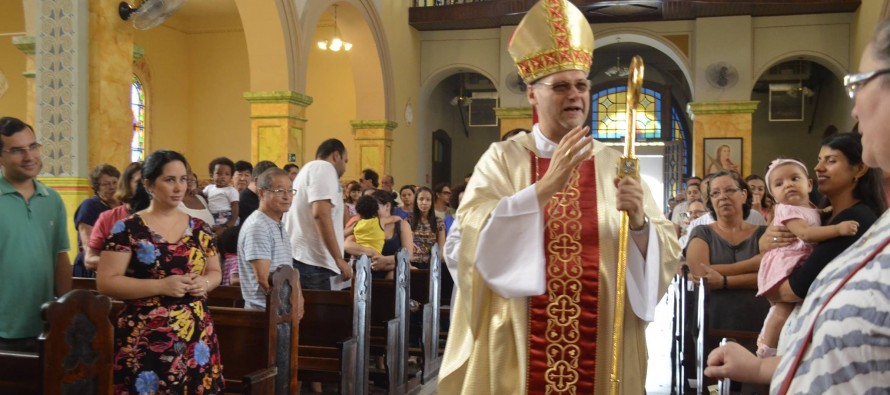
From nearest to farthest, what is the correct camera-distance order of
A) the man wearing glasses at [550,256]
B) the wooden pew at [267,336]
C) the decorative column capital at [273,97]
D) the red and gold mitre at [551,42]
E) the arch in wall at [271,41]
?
the man wearing glasses at [550,256] < the red and gold mitre at [551,42] < the wooden pew at [267,336] < the arch in wall at [271,41] < the decorative column capital at [273,97]

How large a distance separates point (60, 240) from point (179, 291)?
0.93 meters

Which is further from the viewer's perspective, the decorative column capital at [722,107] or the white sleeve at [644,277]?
the decorative column capital at [722,107]

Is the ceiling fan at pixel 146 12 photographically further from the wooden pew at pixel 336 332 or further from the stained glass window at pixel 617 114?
the stained glass window at pixel 617 114

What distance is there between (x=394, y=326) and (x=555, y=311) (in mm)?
3185

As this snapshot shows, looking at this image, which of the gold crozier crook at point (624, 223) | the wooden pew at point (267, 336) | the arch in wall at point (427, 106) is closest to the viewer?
the gold crozier crook at point (624, 223)

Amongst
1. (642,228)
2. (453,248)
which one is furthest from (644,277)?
(453,248)

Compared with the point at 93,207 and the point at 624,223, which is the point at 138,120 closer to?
the point at 93,207

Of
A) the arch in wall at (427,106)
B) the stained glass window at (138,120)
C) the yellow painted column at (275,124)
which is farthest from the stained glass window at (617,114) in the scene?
the stained glass window at (138,120)

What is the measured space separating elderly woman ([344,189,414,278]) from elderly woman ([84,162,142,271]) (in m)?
2.39

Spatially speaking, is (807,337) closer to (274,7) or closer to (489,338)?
(489,338)

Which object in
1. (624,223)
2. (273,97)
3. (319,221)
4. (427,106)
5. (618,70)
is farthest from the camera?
(618,70)

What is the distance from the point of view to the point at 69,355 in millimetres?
2625

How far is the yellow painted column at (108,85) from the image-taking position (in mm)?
6875

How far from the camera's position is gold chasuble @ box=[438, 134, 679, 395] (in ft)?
8.10
